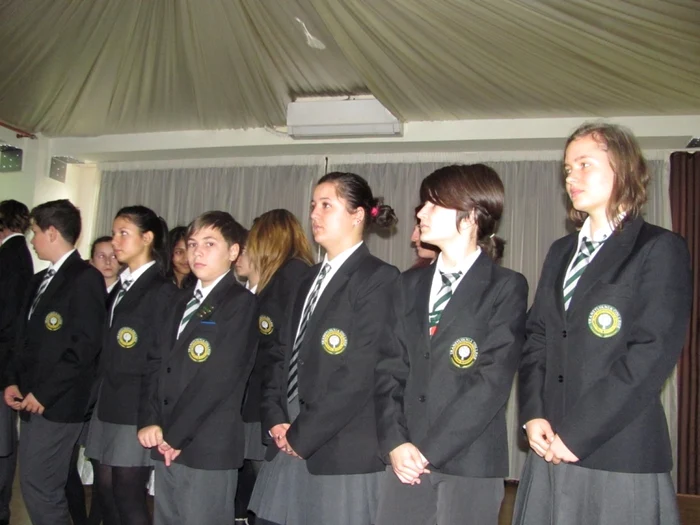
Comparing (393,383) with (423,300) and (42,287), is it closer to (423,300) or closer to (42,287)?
(423,300)

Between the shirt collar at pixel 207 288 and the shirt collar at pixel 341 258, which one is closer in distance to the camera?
the shirt collar at pixel 341 258

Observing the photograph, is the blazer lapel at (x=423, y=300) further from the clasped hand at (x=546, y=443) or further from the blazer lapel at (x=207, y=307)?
the blazer lapel at (x=207, y=307)

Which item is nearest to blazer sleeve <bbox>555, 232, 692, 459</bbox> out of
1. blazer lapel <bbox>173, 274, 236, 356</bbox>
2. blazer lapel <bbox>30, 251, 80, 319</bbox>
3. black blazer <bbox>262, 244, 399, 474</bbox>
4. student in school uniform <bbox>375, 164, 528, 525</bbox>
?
student in school uniform <bbox>375, 164, 528, 525</bbox>

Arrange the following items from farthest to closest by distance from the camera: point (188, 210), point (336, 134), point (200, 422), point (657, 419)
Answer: point (188, 210), point (336, 134), point (200, 422), point (657, 419)

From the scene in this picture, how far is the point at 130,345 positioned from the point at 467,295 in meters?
1.54

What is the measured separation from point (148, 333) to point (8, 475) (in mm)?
1296

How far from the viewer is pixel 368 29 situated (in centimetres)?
366

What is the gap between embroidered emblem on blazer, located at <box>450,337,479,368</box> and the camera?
1.84 m

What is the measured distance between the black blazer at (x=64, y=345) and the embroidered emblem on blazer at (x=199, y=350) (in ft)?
2.61

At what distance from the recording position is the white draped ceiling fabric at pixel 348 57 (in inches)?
133

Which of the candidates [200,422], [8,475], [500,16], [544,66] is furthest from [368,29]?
[8,475]

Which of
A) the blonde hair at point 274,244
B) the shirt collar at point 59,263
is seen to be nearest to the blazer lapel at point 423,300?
the blonde hair at point 274,244

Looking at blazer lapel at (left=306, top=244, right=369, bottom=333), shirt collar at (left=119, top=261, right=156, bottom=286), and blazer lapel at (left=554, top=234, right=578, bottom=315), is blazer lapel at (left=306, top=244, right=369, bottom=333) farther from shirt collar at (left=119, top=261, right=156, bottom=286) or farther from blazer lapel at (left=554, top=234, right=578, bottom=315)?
shirt collar at (left=119, top=261, right=156, bottom=286)

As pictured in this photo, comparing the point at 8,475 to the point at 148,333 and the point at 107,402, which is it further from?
the point at 148,333
